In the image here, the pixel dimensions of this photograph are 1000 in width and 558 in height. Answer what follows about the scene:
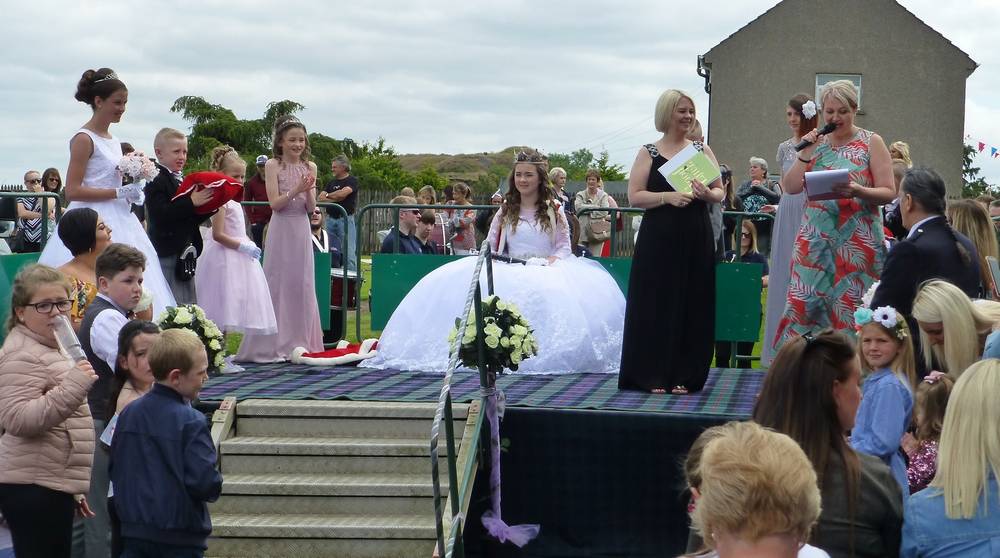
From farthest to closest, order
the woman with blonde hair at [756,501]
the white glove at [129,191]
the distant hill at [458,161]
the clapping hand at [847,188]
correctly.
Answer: the distant hill at [458,161] → the white glove at [129,191] → the clapping hand at [847,188] → the woman with blonde hair at [756,501]

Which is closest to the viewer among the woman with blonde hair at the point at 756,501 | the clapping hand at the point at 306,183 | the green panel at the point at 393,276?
the woman with blonde hair at the point at 756,501

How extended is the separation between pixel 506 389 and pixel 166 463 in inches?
146

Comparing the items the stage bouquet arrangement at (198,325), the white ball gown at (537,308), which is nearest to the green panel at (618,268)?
the white ball gown at (537,308)

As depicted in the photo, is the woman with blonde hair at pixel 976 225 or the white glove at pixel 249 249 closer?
the woman with blonde hair at pixel 976 225

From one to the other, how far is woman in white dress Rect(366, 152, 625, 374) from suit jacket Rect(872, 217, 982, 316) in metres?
3.16

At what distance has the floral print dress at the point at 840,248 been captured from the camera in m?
7.96

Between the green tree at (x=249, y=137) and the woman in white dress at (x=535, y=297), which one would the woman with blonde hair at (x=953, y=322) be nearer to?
the woman in white dress at (x=535, y=297)

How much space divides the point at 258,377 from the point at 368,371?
89cm

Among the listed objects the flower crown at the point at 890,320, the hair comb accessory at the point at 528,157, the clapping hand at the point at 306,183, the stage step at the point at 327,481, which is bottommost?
the stage step at the point at 327,481

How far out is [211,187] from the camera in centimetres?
884

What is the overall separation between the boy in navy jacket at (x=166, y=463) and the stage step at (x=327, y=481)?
1.82 m

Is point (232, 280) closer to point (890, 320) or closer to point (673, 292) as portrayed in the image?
point (673, 292)

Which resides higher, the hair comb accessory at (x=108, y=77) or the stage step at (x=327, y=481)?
the hair comb accessory at (x=108, y=77)

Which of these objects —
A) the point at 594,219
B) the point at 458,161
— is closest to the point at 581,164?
the point at 458,161
